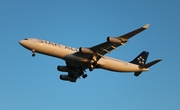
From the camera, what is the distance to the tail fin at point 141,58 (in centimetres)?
6785

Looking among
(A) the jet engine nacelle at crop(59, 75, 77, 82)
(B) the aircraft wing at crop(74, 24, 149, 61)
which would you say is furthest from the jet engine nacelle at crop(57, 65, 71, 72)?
(B) the aircraft wing at crop(74, 24, 149, 61)

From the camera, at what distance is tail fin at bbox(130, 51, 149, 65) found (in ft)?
223

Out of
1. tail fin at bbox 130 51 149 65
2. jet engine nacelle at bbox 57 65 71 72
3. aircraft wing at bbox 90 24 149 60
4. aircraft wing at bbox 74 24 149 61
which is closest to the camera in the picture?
aircraft wing at bbox 90 24 149 60

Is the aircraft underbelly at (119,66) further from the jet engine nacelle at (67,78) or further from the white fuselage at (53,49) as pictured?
the jet engine nacelle at (67,78)

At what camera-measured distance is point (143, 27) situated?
5191 cm

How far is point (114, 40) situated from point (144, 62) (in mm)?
16581

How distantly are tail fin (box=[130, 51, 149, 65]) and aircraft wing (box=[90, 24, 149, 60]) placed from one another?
10724 mm

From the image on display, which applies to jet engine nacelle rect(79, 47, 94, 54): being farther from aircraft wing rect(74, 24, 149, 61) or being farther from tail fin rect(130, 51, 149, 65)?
tail fin rect(130, 51, 149, 65)

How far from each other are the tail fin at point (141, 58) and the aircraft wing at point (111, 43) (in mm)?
10724

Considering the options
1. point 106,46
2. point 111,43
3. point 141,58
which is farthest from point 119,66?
point 141,58

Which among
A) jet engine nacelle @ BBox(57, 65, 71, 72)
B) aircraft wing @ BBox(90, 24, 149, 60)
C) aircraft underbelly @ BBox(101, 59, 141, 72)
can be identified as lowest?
aircraft underbelly @ BBox(101, 59, 141, 72)

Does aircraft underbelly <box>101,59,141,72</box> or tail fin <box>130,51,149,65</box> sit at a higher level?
tail fin <box>130,51,149,65</box>

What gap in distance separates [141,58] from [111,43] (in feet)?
48.0

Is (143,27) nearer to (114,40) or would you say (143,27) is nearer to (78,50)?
(114,40)
